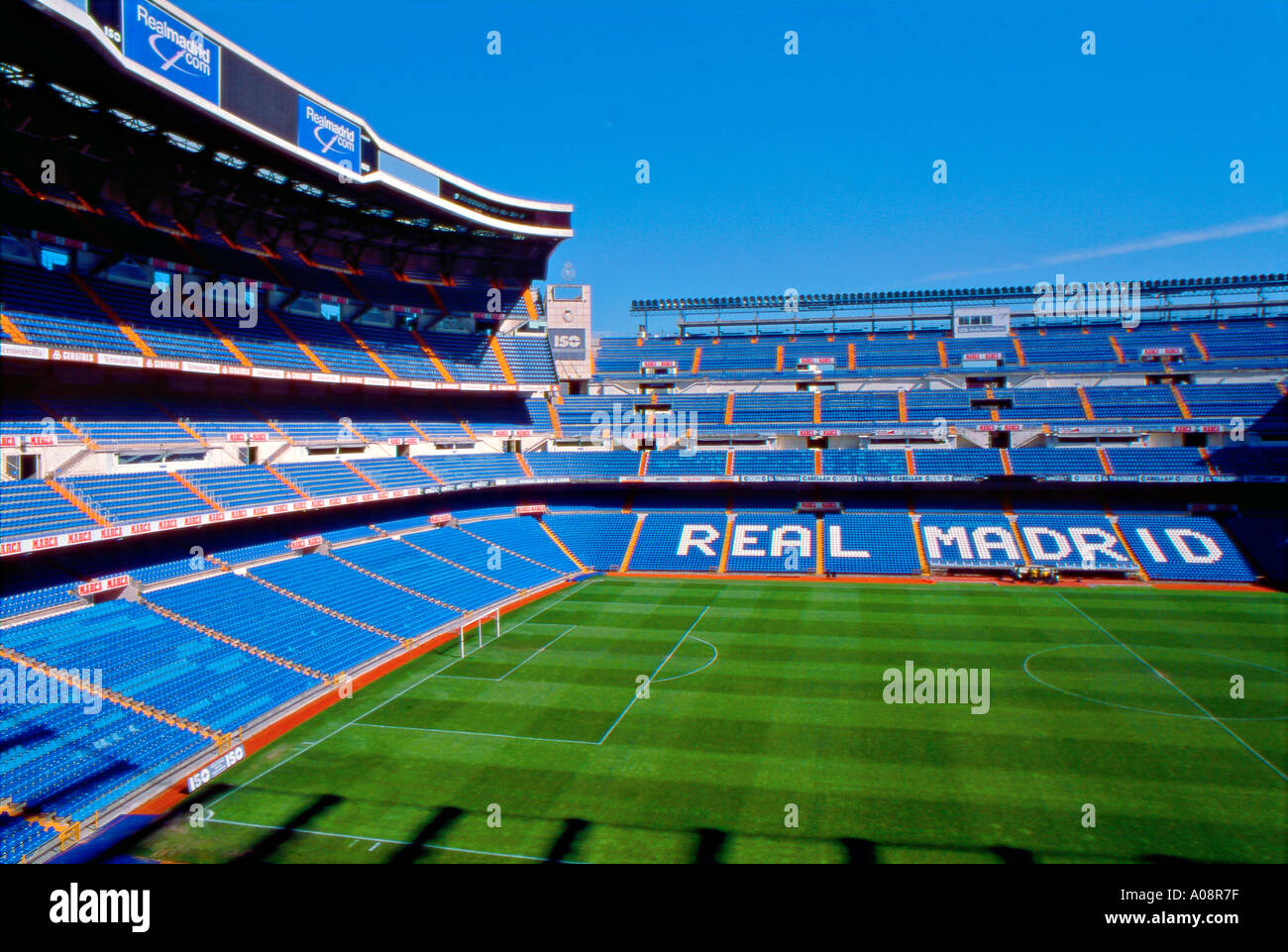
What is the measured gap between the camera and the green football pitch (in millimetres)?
13953

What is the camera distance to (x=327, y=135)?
3016 cm

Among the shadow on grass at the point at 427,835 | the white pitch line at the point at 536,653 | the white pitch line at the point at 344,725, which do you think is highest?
the white pitch line at the point at 536,653

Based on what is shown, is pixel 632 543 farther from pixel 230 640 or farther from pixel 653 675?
pixel 230 640

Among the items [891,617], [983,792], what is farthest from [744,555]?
[983,792]

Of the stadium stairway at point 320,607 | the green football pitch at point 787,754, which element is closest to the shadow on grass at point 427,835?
the green football pitch at point 787,754

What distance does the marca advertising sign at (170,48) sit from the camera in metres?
22.3

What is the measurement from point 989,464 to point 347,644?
115 feet

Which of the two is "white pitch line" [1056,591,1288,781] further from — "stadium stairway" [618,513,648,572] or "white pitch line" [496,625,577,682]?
"stadium stairway" [618,513,648,572]

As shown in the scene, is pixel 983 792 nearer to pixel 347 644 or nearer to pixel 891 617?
pixel 891 617

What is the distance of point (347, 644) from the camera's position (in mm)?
25078

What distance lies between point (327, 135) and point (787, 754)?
2904 centimetres

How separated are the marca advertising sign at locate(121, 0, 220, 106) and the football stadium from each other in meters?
0.12

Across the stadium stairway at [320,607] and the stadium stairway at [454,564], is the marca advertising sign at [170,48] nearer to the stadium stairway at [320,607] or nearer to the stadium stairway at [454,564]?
the stadium stairway at [320,607]

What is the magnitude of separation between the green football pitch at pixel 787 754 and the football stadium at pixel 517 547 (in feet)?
0.43
